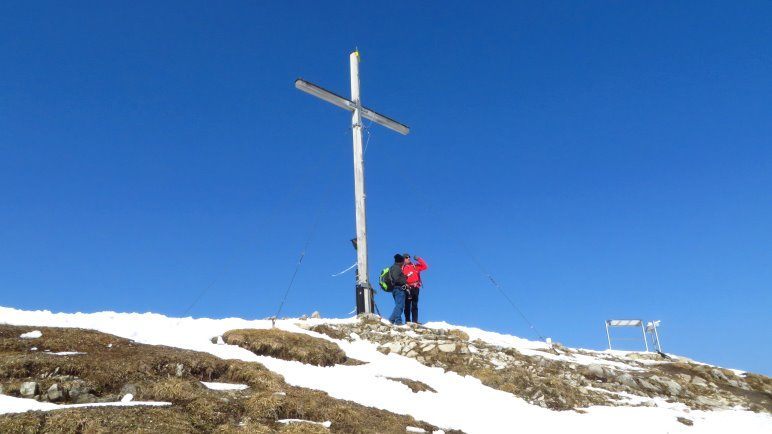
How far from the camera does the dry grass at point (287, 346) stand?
40.0ft

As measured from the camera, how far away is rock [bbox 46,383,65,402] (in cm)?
736

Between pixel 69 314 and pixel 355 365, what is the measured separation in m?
8.16

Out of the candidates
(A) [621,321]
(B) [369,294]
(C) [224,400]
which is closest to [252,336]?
(C) [224,400]

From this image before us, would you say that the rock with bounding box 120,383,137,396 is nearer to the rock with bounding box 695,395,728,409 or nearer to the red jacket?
the red jacket

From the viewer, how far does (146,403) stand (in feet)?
24.2

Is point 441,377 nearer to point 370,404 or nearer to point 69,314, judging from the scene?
point 370,404

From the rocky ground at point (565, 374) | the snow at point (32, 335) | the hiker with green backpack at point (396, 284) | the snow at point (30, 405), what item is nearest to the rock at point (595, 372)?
the rocky ground at point (565, 374)

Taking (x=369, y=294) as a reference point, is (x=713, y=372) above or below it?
below

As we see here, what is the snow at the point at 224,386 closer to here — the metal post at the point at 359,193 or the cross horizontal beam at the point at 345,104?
the metal post at the point at 359,193

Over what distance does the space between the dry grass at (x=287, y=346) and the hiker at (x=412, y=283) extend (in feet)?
23.0

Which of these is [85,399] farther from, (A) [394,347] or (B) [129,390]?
(A) [394,347]

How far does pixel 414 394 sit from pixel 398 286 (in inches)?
358

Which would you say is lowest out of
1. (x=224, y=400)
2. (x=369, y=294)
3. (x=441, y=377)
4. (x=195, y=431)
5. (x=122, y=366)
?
(x=195, y=431)

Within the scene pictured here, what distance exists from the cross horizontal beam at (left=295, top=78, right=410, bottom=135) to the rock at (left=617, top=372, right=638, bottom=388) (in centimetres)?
1493
